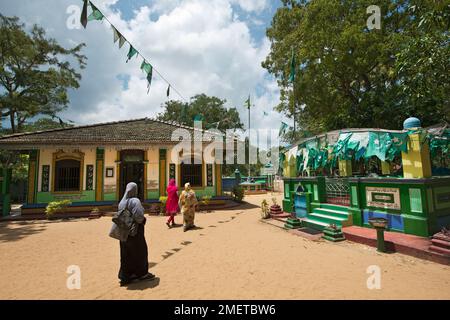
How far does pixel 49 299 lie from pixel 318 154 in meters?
10.1

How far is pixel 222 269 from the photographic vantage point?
4.65 m

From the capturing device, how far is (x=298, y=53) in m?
13.6

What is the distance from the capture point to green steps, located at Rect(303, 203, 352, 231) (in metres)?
7.40

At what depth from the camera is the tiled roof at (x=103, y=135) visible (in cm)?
1215

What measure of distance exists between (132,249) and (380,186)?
6901 mm

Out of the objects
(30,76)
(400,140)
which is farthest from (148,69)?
(30,76)

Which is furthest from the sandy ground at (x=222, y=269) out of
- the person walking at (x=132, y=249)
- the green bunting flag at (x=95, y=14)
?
the green bunting flag at (x=95, y=14)

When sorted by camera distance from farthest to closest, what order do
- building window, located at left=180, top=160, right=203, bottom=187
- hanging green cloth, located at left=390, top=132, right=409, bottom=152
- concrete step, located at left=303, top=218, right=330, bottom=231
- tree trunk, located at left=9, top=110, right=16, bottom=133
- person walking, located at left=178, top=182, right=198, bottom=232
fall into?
tree trunk, located at left=9, top=110, right=16, bottom=133, building window, located at left=180, top=160, right=203, bottom=187, person walking, located at left=178, top=182, right=198, bottom=232, concrete step, located at left=303, top=218, right=330, bottom=231, hanging green cloth, located at left=390, top=132, right=409, bottom=152

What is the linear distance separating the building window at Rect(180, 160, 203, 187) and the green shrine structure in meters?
5.63

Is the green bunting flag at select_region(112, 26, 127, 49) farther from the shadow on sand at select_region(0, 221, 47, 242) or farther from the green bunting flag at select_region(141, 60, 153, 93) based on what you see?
the shadow on sand at select_region(0, 221, 47, 242)

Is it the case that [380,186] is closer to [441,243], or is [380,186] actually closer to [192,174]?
[441,243]

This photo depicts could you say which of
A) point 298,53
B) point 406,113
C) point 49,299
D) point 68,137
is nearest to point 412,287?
point 49,299

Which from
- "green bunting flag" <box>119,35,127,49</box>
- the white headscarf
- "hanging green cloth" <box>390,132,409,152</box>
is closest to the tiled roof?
"green bunting flag" <box>119,35,127,49</box>
